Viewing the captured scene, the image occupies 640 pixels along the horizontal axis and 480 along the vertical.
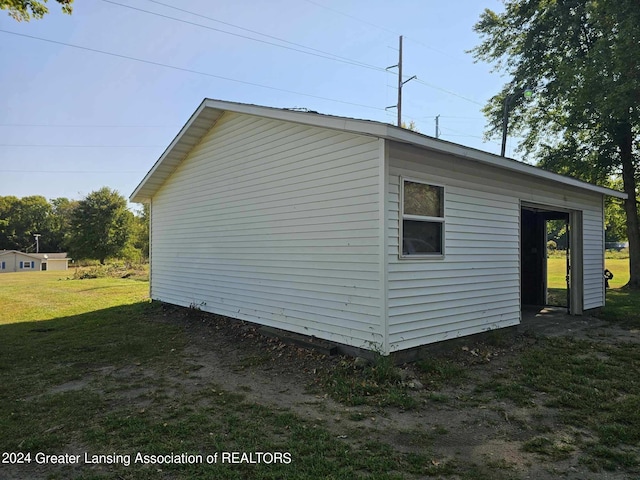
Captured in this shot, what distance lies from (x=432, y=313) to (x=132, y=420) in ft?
12.8

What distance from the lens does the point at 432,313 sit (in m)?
5.63

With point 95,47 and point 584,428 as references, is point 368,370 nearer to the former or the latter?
point 584,428

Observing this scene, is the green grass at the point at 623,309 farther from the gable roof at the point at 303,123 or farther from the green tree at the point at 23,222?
the green tree at the point at 23,222

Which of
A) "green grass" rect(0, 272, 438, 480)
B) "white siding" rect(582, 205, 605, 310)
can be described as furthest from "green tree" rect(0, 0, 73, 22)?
"white siding" rect(582, 205, 605, 310)

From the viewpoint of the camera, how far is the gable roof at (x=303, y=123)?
4941mm

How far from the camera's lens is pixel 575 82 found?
1382 centimetres

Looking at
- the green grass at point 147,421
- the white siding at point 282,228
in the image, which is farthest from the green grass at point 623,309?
the green grass at point 147,421

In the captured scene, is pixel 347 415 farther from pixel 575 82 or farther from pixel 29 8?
pixel 575 82

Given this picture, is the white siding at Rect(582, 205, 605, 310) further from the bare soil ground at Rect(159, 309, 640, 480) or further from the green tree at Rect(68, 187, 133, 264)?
the green tree at Rect(68, 187, 133, 264)

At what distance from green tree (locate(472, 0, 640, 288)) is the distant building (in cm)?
4781

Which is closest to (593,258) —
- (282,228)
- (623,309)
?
(623,309)

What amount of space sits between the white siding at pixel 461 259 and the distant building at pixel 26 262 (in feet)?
165

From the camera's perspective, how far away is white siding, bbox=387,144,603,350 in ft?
17.1

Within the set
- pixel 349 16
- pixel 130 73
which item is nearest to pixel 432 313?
pixel 349 16
